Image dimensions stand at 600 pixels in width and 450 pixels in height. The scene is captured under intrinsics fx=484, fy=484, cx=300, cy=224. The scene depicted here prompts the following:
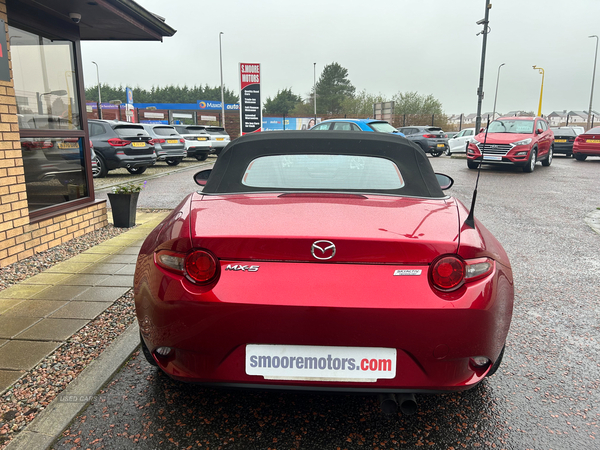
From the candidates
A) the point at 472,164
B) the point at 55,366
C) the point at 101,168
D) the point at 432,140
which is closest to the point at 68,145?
the point at 55,366

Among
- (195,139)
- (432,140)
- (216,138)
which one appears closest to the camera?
(195,139)

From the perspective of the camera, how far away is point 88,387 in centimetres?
257

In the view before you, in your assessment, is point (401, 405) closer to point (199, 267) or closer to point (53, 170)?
point (199, 267)

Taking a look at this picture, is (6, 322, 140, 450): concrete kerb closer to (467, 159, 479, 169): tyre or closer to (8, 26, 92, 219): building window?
(8, 26, 92, 219): building window

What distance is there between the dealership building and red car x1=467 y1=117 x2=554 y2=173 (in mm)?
11753

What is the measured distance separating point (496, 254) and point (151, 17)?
19.8ft

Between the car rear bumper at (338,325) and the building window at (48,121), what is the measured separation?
4.21 meters

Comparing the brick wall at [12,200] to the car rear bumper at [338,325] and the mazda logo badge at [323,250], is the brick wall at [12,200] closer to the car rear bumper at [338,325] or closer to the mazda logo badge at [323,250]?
the car rear bumper at [338,325]

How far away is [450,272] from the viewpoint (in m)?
1.94

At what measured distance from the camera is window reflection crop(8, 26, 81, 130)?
549 cm

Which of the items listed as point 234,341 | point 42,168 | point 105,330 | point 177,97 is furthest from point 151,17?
point 177,97

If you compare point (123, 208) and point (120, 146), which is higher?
point (120, 146)

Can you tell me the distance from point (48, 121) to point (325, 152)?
4495 millimetres

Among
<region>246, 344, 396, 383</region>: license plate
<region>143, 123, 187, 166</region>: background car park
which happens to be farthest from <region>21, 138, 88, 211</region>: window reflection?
<region>143, 123, 187, 166</region>: background car park
